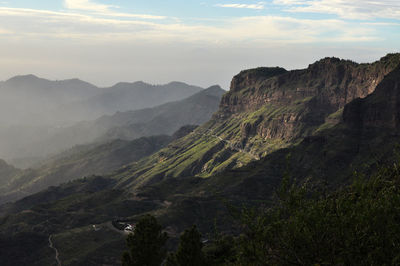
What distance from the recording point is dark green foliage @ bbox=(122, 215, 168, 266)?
93.9 metres

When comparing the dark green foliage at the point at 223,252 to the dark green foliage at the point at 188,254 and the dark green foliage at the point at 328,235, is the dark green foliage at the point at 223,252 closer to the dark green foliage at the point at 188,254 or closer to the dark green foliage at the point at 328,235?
the dark green foliage at the point at 188,254

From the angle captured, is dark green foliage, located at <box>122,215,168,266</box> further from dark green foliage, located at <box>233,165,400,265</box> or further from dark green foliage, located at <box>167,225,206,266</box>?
dark green foliage, located at <box>233,165,400,265</box>

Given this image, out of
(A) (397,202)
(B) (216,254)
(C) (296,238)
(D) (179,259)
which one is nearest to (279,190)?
(C) (296,238)

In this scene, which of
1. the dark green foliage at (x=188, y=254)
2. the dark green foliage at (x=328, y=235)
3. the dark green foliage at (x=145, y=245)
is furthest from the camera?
the dark green foliage at (x=145, y=245)

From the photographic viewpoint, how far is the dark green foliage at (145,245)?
93.9 meters

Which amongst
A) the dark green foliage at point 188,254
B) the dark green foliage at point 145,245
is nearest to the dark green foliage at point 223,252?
the dark green foliage at point 188,254

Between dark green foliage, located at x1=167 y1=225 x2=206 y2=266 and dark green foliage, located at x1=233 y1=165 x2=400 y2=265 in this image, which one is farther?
dark green foliage, located at x1=167 y1=225 x2=206 y2=266

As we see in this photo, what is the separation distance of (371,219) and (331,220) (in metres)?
4.54

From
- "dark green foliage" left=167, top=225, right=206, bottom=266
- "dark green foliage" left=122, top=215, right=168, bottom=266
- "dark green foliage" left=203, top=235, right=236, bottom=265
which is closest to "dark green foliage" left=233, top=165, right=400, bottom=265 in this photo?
"dark green foliage" left=203, top=235, right=236, bottom=265

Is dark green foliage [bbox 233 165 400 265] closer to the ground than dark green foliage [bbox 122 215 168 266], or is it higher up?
higher up

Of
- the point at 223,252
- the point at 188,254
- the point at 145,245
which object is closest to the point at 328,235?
the point at 188,254

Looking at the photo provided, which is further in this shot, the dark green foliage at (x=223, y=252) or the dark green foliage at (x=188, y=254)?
the dark green foliage at (x=188, y=254)

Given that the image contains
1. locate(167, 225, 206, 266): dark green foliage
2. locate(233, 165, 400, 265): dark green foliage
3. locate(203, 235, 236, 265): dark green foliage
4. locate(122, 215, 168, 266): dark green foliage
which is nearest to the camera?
locate(233, 165, 400, 265): dark green foliage

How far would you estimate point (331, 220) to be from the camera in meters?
47.1
